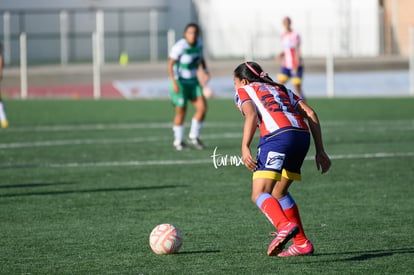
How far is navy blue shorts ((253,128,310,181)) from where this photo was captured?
26.4 ft

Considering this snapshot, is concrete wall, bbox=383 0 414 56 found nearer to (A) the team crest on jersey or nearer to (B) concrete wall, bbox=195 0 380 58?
(B) concrete wall, bbox=195 0 380 58

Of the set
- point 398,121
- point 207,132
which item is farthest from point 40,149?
point 398,121

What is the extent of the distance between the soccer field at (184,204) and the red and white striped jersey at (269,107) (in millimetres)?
444

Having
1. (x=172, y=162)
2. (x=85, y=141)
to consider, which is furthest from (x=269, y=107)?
(x=85, y=141)

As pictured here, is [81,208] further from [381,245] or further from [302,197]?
[381,245]

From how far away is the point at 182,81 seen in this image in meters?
18.0

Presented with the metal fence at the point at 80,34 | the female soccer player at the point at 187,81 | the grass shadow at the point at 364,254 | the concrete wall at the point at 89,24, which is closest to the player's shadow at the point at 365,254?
the grass shadow at the point at 364,254

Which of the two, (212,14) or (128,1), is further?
(128,1)

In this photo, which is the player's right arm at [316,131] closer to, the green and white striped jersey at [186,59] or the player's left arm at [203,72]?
the green and white striped jersey at [186,59]

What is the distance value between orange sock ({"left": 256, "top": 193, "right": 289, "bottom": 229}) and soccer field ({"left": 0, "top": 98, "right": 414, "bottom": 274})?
0.36 metres

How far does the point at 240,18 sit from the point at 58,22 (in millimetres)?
9788

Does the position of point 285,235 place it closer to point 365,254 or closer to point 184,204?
point 365,254

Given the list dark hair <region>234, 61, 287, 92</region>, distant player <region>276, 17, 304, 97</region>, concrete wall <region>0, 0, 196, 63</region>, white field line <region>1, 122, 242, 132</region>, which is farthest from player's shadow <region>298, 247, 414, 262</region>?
concrete wall <region>0, 0, 196, 63</region>

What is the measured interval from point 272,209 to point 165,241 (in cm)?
102
